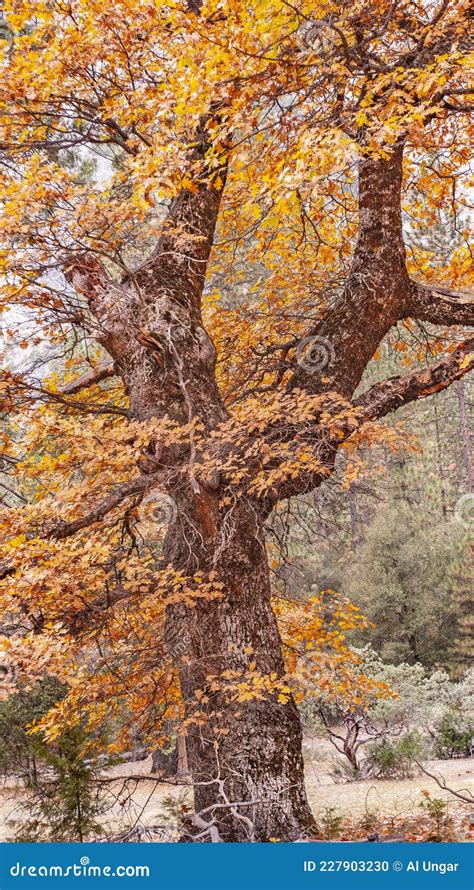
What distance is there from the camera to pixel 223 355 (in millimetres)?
7082

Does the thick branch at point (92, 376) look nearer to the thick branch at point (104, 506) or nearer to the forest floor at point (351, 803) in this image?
the thick branch at point (104, 506)

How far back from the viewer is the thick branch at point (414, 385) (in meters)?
5.18

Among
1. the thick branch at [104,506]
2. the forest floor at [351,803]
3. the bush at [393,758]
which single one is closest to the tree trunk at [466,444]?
the forest floor at [351,803]

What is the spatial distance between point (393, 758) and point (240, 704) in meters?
5.79

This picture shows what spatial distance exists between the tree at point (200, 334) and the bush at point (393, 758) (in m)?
4.92

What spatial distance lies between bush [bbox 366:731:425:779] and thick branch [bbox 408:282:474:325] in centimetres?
603

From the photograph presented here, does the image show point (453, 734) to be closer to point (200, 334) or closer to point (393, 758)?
point (393, 758)

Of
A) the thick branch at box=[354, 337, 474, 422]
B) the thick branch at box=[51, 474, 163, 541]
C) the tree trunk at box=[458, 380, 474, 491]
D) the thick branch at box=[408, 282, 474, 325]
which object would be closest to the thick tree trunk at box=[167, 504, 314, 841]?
the thick branch at box=[51, 474, 163, 541]

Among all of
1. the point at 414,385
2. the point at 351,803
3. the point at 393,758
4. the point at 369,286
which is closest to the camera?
the point at 414,385

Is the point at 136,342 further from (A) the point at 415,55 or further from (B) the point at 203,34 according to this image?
(A) the point at 415,55

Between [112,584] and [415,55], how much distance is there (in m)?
4.27

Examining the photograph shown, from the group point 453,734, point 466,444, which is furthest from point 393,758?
point 466,444

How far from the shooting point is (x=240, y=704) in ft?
15.2

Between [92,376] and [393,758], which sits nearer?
[92,376]
